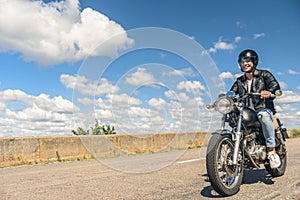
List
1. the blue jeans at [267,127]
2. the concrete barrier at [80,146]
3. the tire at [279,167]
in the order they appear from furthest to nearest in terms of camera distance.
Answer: the concrete barrier at [80,146]
the tire at [279,167]
the blue jeans at [267,127]

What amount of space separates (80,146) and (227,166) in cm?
822

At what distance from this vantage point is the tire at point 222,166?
11.6ft

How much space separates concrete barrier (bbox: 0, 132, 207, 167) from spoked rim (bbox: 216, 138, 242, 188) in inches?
284

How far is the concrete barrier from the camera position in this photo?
9211 millimetres

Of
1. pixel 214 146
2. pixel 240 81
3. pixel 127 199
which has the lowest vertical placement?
pixel 127 199

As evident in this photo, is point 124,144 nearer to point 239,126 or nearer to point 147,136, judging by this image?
point 147,136

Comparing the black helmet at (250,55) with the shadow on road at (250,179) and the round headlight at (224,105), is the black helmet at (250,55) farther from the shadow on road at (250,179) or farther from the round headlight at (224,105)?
the shadow on road at (250,179)

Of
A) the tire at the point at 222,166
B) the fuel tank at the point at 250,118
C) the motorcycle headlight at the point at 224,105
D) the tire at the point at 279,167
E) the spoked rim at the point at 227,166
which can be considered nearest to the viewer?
the tire at the point at 222,166

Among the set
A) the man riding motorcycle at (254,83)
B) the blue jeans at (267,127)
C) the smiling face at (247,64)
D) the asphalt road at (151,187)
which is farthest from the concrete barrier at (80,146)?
the blue jeans at (267,127)

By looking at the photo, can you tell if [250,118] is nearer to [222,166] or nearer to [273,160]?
[273,160]

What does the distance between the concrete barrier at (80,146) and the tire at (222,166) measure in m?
7.25

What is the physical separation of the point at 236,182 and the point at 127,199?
1.40 metres

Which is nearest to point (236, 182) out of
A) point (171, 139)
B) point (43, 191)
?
point (43, 191)

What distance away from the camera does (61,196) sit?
404cm
